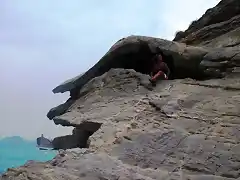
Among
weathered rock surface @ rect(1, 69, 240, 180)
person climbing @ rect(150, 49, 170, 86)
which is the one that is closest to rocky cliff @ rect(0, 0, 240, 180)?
weathered rock surface @ rect(1, 69, 240, 180)

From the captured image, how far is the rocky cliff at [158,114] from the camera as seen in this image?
605cm

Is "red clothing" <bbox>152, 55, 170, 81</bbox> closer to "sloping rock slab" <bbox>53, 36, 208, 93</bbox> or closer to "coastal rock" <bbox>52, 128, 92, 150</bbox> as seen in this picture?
"sloping rock slab" <bbox>53, 36, 208, 93</bbox>

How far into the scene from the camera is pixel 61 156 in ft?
21.8

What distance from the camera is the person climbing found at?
9027 millimetres

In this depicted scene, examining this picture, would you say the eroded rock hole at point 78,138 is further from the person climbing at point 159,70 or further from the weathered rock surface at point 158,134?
the person climbing at point 159,70

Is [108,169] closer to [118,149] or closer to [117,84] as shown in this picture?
[118,149]

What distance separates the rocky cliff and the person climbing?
8.9 inches

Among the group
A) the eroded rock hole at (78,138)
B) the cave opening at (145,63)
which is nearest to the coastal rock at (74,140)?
the eroded rock hole at (78,138)

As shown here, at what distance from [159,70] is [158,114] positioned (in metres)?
1.96

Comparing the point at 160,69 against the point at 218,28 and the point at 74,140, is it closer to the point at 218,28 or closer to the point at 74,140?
the point at 218,28

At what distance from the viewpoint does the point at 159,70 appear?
9.23 m

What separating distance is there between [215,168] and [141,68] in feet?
17.7

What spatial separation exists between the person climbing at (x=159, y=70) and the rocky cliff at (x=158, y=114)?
0.74ft

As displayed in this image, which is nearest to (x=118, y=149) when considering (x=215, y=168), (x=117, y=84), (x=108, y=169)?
(x=108, y=169)
